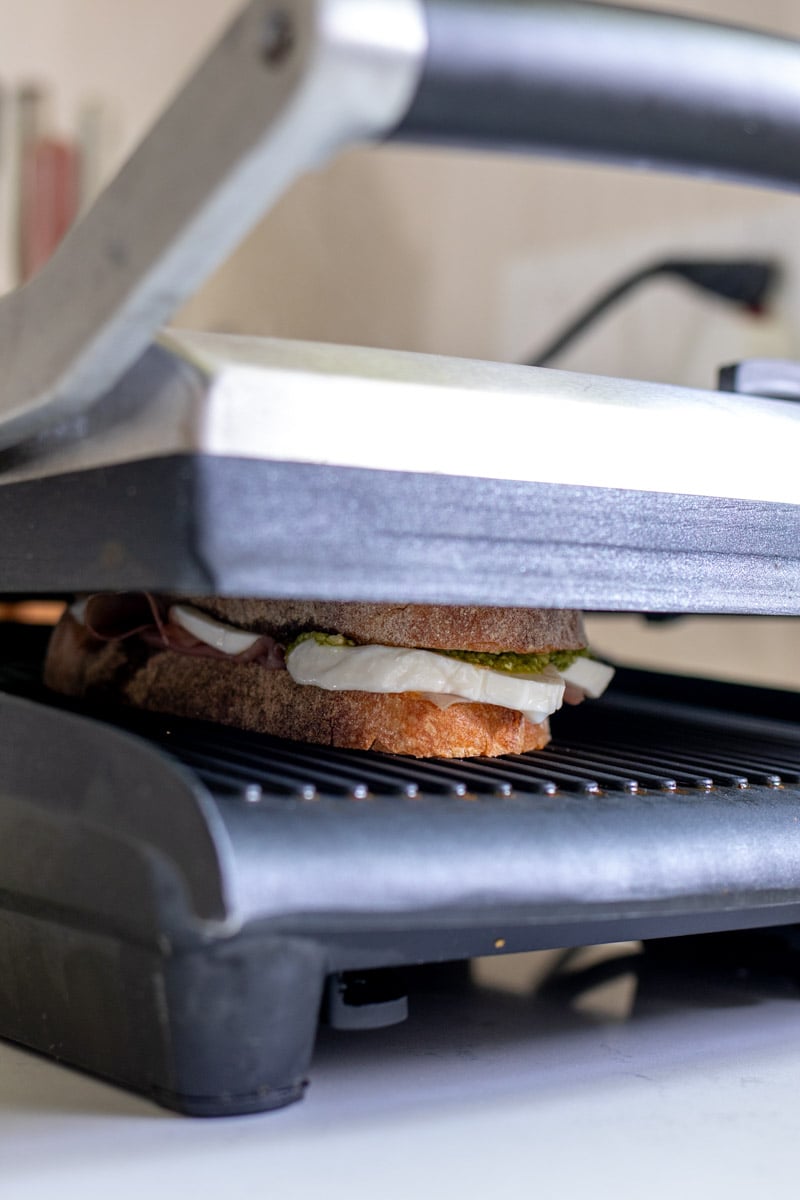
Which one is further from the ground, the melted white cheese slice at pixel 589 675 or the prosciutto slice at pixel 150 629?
the prosciutto slice at pixel 150 629

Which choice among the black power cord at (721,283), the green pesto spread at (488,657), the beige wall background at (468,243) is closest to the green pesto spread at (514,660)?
the green pesto spread at (488,657)

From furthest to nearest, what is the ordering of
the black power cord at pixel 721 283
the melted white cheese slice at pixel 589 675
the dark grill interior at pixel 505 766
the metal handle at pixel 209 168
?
the black power cord at pixel 721 283 < the melted white cheese slice at pixel 589 675 < the dark grill interior at pixel 505 766 < the metal handle at pixel 209 168

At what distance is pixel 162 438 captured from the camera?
442 mm

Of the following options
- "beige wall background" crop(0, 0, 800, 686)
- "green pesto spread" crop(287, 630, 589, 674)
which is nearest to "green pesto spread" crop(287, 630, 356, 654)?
"green pesto spread" crop(287, 630, 589, 674)

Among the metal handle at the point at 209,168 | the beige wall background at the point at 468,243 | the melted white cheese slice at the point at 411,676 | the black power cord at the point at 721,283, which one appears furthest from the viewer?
the beige wall background at the point at 468,243

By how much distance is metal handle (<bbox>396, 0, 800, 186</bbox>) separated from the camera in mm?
373

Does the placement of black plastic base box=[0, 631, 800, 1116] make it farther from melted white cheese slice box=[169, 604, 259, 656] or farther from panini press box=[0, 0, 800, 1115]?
melted white cheese slice box=[169, 604, 259, 656]

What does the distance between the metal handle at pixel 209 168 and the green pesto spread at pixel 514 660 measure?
0.81 ft

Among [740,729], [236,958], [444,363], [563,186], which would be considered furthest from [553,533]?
[563,186]

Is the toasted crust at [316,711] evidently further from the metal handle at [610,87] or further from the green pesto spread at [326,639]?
the metal handle at [610,87]

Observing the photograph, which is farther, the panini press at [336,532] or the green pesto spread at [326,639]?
the green pesto spread at [326,639]

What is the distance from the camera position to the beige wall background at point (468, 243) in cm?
209

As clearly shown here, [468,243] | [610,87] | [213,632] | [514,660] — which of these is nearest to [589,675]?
[514,660]

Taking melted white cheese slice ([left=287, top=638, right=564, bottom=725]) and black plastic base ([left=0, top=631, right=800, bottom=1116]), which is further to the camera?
melted white cheese slice ([left=287, top=638, right=564, bottom=725])
